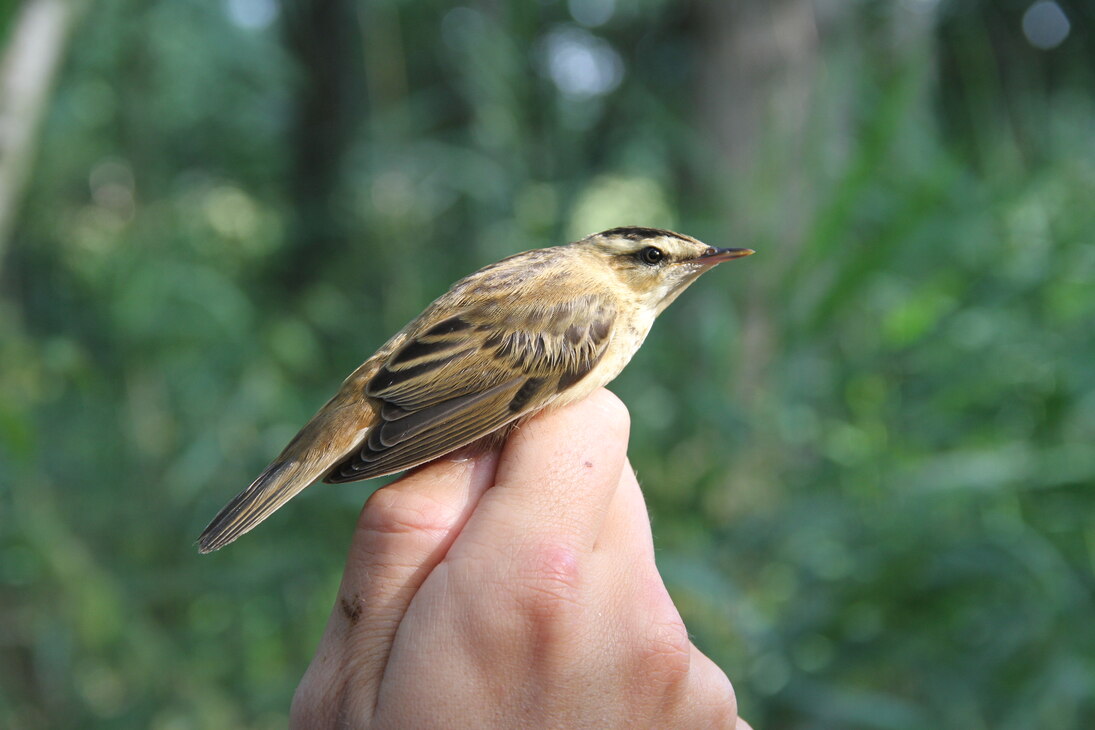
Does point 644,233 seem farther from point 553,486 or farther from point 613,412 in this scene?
point 553,486

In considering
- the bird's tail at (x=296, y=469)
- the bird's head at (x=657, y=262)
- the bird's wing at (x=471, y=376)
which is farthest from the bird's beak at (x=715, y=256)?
the bird's tail at (x=296, y=469)

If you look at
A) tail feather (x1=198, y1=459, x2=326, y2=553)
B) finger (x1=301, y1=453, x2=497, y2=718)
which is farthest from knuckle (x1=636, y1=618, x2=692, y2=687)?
tail feather (x1=198, y1=459, x2=326, y2=553)

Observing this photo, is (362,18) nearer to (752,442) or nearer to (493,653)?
(752,442)

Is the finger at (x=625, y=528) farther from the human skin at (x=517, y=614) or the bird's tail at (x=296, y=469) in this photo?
the bird's tail at (x=296, y=469)

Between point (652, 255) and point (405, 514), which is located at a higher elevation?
point (652, 255)

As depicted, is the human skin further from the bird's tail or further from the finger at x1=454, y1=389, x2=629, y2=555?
the bird's tail

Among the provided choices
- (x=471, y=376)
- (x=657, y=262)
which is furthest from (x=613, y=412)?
(x=657, y=262)
